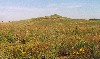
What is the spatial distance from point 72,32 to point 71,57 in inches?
455

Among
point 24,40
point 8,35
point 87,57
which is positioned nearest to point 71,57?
point 87,57

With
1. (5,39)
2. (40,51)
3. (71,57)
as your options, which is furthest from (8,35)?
(71,57)

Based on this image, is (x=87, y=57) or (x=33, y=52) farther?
(x=33, y=52)

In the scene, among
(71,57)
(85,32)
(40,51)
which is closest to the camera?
(71,57)

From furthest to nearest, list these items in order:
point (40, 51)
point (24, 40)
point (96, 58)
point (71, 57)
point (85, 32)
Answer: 1. point (85, 32)
2. point (24, 40)
3. point (40, 51)
4. point (71, 57)
5. point (96, 58)

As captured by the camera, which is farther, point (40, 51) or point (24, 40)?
point (24, 40)

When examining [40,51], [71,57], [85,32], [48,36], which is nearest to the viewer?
[71,57]

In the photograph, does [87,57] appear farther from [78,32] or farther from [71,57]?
[78,32]

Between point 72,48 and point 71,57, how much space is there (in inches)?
72.9

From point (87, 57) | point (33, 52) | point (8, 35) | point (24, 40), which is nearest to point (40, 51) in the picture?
point (33, 52)

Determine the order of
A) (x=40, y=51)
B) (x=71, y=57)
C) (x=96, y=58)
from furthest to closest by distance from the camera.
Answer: (x=40, y=51)
(x=71, y=57)
(x=96, y=58)

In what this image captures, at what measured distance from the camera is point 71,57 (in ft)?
50.5

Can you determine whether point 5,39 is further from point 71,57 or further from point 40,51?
point 71,57

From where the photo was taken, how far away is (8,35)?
953 inches
